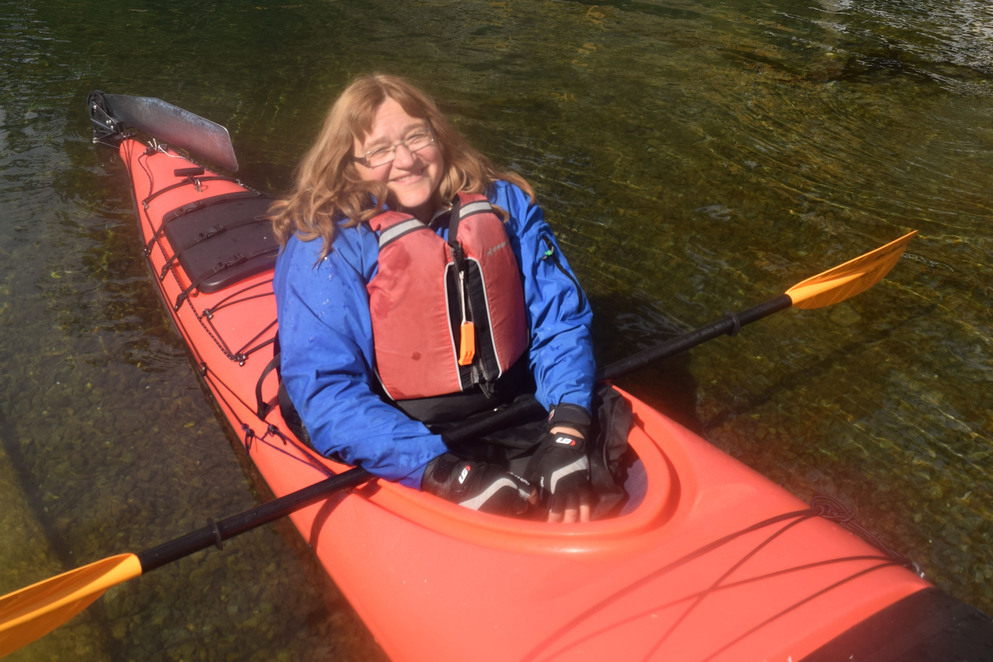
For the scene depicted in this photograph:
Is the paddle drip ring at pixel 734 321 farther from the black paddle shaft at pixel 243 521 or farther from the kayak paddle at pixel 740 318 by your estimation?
the black paddle shaft at pixel 243 521

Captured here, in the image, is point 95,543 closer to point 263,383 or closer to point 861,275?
point 263,383

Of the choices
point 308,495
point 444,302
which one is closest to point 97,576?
point 308,495

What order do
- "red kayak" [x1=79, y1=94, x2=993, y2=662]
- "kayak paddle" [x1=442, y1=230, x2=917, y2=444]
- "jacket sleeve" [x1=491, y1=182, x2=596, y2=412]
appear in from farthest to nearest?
1. "jacket sleeve" [x1=491, y1=182, x2=596, y2=412]
2. "kayak paddle" [x1=442, y1=230, x2=917, y2=444]
3. "red kayak" [x1=79, y1=94, x2=993, y2=662]

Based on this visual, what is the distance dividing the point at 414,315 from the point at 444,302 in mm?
111

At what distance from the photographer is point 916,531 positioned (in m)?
2.94

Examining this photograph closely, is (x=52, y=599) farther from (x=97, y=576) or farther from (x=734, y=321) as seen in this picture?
(x=734, y=321)

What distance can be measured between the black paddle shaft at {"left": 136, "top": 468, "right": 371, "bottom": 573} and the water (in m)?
0.71

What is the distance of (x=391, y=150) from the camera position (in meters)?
2.35

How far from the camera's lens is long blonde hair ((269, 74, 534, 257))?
231 cm

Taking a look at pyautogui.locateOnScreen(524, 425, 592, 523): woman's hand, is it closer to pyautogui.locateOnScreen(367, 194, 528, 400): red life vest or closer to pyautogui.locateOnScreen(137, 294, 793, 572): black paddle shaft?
pyautogui.locateOnScreen(137, 294, 793, 572): black paddle shaft

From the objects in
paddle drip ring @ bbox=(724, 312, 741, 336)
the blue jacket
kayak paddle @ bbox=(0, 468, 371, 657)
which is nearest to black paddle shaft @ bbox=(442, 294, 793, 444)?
paddle drip ring @ bbox=(724, 312, 741, 336)

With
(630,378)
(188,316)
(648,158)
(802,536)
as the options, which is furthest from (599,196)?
(802,536)

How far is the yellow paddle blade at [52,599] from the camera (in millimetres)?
1975

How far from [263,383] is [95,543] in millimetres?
999
